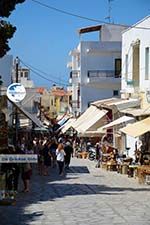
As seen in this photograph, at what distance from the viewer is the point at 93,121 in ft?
160

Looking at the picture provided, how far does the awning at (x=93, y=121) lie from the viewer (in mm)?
47425

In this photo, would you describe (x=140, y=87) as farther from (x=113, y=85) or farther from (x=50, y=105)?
(x=50, y=105)

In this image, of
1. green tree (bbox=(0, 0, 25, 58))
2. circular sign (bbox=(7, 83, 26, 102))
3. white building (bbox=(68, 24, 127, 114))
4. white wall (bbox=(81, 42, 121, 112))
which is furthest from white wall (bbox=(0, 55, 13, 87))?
green tree (bbox=(0, 0, 25, 58))

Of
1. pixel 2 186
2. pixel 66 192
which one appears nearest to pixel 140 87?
pixel 66 192

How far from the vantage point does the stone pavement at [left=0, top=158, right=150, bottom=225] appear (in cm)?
1543

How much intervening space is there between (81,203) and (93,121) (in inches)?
1179

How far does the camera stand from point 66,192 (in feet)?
73.4

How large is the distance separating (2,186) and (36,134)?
38.0 meters

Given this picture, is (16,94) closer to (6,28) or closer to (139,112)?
(6,28)

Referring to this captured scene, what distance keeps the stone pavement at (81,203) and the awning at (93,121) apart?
18.7 metres

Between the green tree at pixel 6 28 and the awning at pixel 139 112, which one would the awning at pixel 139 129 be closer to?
the awning at pixel 139 112

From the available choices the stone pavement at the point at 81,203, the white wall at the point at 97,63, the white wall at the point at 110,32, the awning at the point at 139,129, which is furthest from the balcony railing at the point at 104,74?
the stone pavement at the point at 81,203

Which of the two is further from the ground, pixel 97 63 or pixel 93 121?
pixel 97 63

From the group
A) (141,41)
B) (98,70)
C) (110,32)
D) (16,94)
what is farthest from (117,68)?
(16,94)
